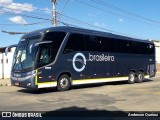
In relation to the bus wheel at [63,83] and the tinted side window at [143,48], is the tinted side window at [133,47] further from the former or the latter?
the bus wheel at [63,83]

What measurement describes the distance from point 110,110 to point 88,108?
2.89ft

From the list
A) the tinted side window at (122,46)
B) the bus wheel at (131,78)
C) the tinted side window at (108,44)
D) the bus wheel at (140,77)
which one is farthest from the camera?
the bus wheel at (140,77)

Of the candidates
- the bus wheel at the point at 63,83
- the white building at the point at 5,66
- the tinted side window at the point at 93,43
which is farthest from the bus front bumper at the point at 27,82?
the white building at the point at 5,66

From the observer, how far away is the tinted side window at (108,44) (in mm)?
22942

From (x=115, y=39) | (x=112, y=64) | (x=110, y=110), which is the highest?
(x=115, y=39)

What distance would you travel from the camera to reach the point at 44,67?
18281 millimetres

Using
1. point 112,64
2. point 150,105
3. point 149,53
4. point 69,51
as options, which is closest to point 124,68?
point 112,64

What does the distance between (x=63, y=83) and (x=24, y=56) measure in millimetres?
2697

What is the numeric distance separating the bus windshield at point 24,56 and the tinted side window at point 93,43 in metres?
3.95

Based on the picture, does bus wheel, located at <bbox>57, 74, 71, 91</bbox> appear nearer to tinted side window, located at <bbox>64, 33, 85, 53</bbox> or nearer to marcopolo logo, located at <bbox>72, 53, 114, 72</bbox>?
marcopolo logo, located at <bbox>72, 53, 114, 72</bbox>

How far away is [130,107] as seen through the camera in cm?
1260

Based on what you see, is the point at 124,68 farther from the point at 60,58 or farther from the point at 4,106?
the point at 4,106

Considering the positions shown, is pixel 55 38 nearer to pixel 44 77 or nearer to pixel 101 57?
pixel 44 77

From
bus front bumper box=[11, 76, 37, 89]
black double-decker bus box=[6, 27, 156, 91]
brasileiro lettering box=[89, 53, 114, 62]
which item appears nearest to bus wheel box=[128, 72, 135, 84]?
black double-decker bus box=[6, 27, 156, 91]
